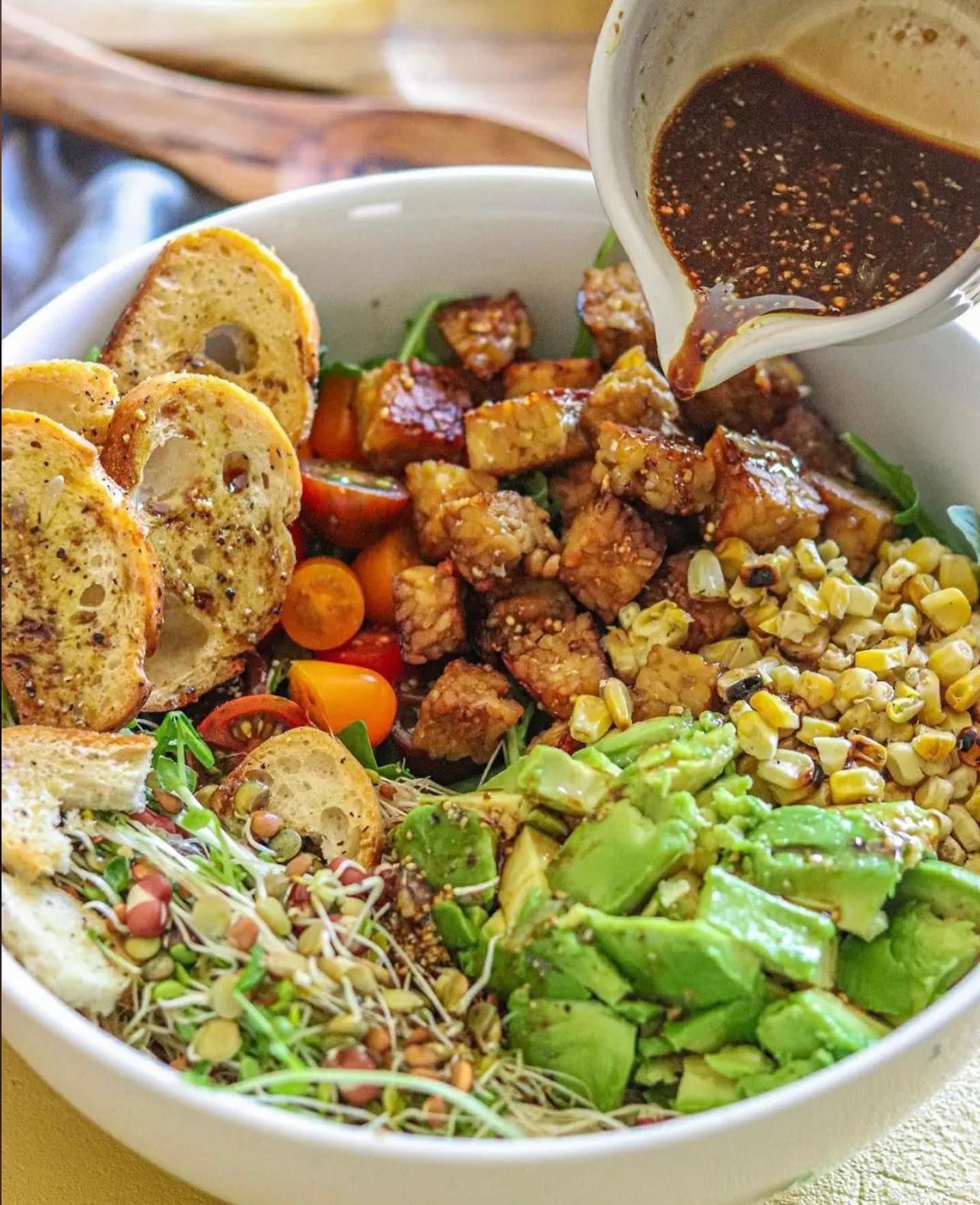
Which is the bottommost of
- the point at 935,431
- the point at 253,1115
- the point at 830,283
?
the point at 253,1115

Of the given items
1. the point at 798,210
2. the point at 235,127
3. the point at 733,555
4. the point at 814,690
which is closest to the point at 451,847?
the point at 814,690

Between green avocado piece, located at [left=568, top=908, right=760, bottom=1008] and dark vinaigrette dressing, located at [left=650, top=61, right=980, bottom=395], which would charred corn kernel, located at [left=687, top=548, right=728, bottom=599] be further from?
green avocado piece, located at [left=568, top=908, right=760, bottom=1008]

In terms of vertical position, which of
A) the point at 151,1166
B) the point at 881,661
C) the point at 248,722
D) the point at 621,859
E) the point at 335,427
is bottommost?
the point at 151,1166

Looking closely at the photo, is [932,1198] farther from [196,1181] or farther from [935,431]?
[935,431]

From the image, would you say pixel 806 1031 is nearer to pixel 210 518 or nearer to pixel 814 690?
pixel 814 690

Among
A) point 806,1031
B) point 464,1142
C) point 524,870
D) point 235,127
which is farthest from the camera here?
point 235,127

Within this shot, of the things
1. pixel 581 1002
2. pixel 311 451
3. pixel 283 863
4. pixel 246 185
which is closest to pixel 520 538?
pixel 311 451
